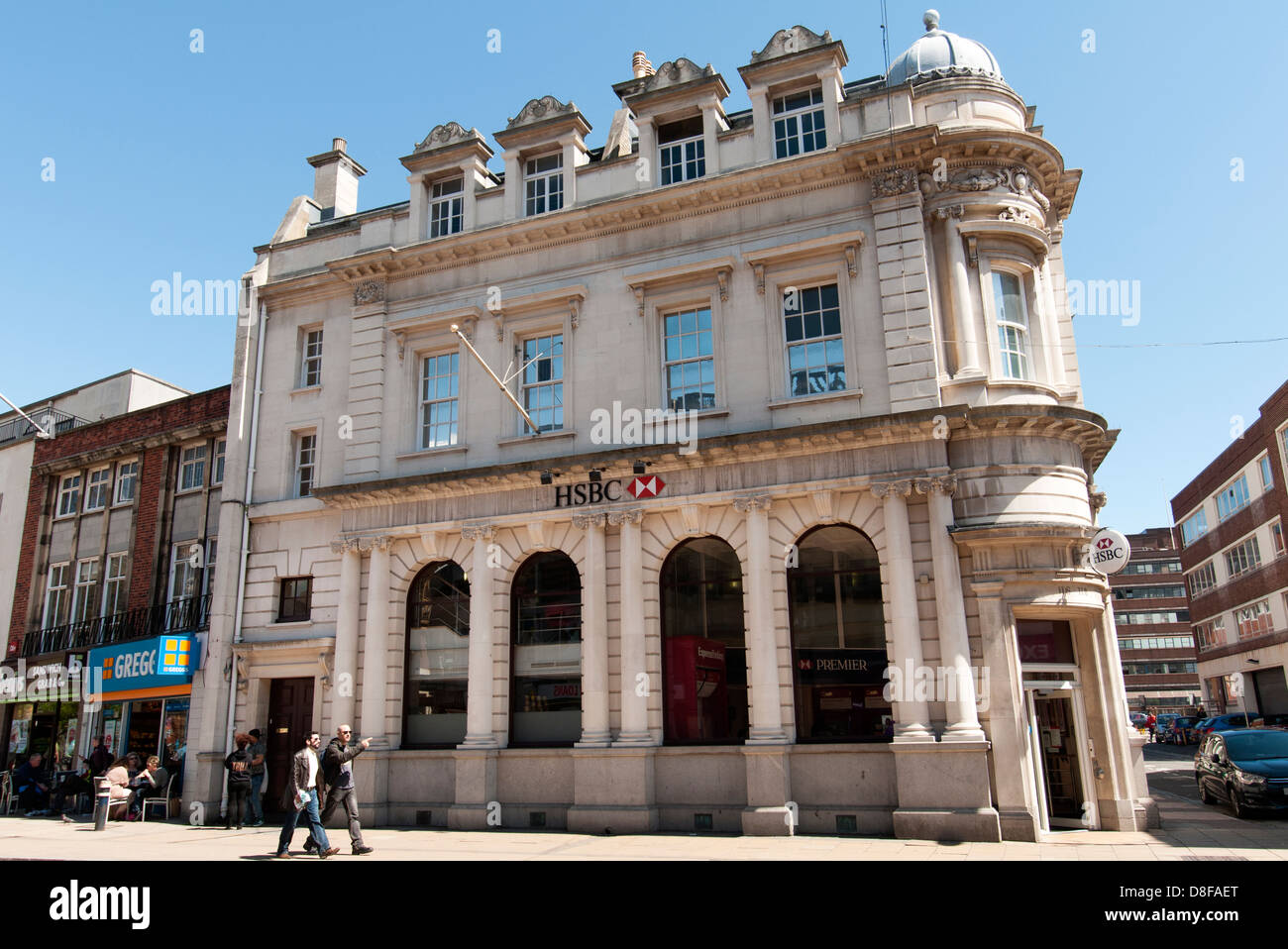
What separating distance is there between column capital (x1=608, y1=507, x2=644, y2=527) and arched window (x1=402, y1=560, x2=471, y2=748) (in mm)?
4171

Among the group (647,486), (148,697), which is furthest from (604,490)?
(148,697)

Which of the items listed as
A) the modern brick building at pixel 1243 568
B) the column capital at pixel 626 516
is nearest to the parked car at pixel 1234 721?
the modern brick building at pixel 1243 568

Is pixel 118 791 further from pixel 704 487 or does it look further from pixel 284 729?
pixel 704 487

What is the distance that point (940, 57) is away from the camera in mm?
21484

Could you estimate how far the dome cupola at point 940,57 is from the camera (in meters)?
21.4

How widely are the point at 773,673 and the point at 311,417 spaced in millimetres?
14139

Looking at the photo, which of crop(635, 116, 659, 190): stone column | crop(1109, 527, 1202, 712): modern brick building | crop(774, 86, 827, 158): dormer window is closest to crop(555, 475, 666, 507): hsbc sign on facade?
crop(635, 116, 659, 190): stone column

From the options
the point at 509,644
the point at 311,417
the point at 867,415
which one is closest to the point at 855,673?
the point at 867,415

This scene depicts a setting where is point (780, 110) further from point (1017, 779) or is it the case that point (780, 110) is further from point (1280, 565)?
point (1280, 565)

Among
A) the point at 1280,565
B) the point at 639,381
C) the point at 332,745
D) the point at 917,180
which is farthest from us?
the point at 1280,565

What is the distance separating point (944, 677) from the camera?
1653 cm

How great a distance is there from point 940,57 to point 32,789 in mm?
30052

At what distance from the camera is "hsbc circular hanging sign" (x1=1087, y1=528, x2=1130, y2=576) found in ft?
55.6

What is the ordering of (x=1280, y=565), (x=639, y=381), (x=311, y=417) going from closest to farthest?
1. (x=639, y=381)
2. (x=311, y=417)
3. (x=1280, y=565)
